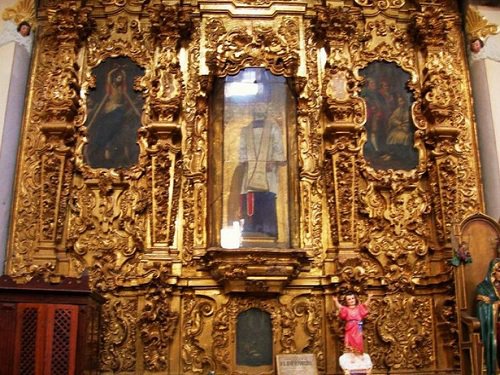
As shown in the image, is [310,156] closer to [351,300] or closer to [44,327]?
[351,300]

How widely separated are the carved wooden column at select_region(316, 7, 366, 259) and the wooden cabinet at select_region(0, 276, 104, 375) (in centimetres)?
349

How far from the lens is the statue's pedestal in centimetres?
755

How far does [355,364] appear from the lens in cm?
761

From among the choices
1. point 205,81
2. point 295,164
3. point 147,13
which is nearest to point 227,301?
point 295,164

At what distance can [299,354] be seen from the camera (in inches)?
323

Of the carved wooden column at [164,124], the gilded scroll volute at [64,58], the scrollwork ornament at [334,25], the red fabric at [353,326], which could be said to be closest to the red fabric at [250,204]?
the carved wooden column at [164,124]

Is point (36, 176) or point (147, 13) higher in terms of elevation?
point (147, 13)

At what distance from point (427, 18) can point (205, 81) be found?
3.50 metres

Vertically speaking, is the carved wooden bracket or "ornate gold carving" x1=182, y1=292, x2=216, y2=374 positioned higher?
the carved wooden bracket

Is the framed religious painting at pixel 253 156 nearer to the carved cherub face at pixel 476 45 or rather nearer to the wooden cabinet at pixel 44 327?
the wooden cabinet at pixel 44 327

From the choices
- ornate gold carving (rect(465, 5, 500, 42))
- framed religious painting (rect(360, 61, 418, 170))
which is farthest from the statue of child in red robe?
ornate gold carving (rect(465, 5, 500, 42))

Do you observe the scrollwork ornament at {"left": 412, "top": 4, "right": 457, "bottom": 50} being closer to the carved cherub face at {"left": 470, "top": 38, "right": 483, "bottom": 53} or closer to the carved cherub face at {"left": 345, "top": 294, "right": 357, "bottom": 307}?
the carved cherub face at {"left": 470, "top": 38, "right": 483, "bottom": 53}

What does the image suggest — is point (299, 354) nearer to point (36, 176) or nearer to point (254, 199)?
point (254, 199)

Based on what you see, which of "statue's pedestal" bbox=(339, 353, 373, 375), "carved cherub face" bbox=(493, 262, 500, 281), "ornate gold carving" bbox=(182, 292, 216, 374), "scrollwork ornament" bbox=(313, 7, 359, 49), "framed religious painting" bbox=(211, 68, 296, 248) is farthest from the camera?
"scrollwork ornament" bbox=(313, 7, 359, 49)
